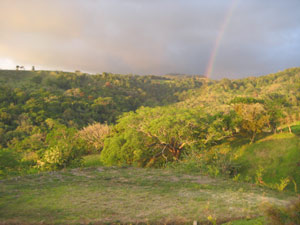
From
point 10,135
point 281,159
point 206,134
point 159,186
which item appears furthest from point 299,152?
point 10,135

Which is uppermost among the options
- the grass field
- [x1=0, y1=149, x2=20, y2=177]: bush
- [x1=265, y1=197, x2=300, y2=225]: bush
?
[x1=265, y1=197, x2=300, y2=225]: bush

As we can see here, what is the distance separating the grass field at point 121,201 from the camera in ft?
19.9

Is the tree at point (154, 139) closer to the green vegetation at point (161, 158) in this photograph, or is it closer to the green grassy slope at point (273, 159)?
the green vegetation at point (161, 158)

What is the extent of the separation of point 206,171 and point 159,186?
536 centimetres

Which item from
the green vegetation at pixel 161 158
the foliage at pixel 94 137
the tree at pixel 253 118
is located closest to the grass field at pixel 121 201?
the green vegetation at pixel 161 158

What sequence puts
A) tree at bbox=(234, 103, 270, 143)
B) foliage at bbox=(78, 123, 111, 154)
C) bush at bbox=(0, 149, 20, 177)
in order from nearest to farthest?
bush at bbox=(0, 149, 20, 177) → tree at bbox=(234, 103, 270, 143) → foliage at bbox=(78, 123, 111, 154)

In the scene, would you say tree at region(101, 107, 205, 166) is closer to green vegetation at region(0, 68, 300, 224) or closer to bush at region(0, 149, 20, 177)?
green vegetation at region(0, 68, 300, 224)

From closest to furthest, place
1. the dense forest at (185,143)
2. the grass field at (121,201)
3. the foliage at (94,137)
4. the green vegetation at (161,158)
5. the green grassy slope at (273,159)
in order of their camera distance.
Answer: the grass field at (121,201) < the green vegetation at (161,158) < the dense forest at (185,143) < the green grassy slope at (273,159) < the foliage at (94,137)

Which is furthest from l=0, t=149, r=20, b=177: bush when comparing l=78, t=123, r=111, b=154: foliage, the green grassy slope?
l=78, t=123, r=111, b=154: foliage

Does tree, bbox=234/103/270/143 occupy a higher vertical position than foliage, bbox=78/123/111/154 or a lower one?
higher

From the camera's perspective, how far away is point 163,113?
983 inches

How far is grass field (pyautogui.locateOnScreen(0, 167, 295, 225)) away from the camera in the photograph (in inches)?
239

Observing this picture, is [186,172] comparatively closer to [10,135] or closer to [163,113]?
[163,113]

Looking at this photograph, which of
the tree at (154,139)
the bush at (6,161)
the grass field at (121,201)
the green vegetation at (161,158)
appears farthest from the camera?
the tree at (154,139)
